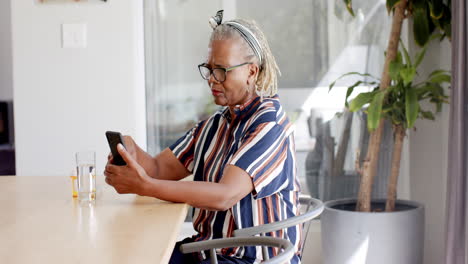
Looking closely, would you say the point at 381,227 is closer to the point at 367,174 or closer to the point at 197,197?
the point at 367,174

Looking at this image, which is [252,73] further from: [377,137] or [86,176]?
[377,137]

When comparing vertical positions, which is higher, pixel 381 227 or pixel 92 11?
pixel 92 11

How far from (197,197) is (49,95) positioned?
1974 mm

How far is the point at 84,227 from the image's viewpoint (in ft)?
4.61

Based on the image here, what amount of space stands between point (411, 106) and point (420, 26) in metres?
0.43

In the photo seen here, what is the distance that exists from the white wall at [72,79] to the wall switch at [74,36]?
23 millimetres

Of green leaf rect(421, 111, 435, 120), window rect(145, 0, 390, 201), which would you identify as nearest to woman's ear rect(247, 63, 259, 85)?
green leaf rect(421, 111, 435, 120)

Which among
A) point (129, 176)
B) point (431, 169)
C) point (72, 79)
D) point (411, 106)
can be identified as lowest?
point (431, 169)

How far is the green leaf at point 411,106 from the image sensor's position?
2922 millimetres

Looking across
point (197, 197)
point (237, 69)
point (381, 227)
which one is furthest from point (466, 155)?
point (197, 197)

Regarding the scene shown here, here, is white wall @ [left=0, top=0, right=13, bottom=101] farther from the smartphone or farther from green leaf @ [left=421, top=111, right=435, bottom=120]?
the smartphone

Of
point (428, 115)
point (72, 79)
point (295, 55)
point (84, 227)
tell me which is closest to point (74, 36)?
point (72, 79)

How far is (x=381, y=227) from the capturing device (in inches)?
117

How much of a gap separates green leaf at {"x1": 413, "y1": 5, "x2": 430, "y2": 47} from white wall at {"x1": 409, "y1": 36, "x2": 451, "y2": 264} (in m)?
0.20
